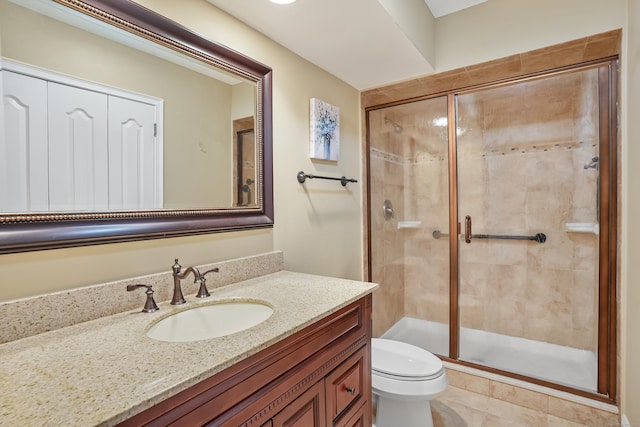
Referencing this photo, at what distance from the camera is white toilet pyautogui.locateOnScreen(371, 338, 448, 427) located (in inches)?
59.7

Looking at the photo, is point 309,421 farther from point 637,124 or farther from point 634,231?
point 637,124

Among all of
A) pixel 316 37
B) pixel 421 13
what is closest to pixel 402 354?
pixel 316 37

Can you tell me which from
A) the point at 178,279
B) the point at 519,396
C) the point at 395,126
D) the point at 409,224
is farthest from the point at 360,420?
the point at 395,126

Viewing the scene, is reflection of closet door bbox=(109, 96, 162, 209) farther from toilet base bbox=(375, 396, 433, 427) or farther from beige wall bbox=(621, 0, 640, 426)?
beige wall bbox=(621, 0, 640, 426)

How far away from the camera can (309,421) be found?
953 mm

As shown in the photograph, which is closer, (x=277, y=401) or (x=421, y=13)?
(x=277, y=401)

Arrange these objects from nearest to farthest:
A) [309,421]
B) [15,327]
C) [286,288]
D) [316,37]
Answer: [15,327] < [309,421] < [286,288] < [316,37]

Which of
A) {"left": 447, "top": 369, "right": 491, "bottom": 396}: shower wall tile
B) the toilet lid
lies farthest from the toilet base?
{"left": 447, "top": 369, "right": 491, "bottom": 396}: shower wall tile

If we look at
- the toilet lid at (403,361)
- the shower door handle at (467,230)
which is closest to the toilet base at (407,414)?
the toilet lid at (403,361)

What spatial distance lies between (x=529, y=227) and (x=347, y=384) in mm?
2211

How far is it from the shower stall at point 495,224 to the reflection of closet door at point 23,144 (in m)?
1.98

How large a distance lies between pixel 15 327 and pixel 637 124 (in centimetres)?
240

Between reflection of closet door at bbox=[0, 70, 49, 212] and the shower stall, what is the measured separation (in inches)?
78.0

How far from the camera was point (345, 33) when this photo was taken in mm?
1572
